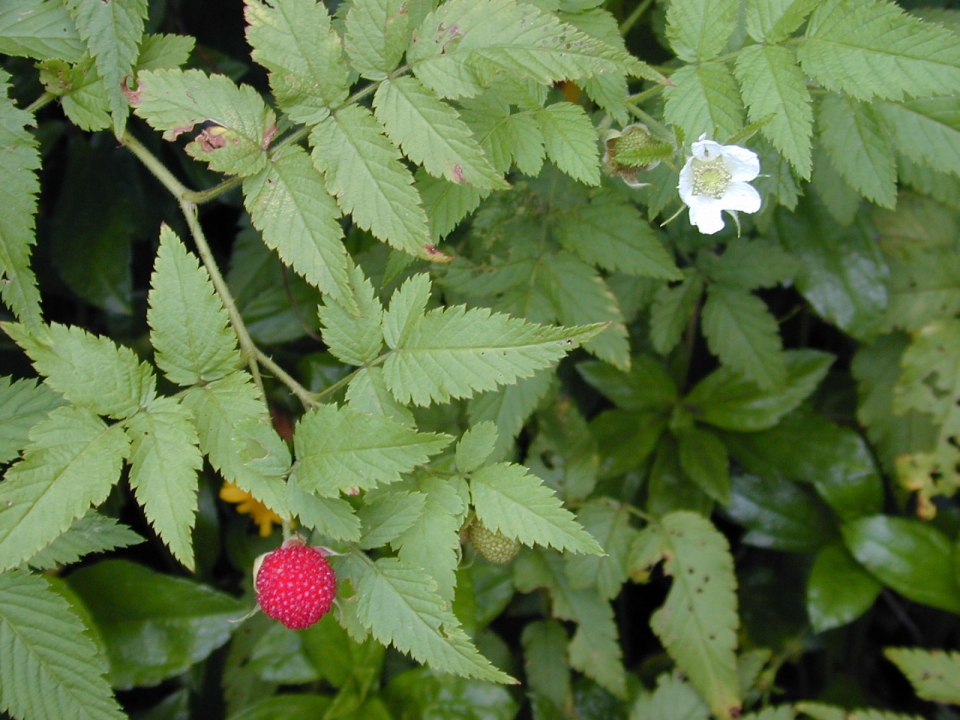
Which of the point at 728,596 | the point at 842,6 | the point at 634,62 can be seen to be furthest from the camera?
the point at 728,596

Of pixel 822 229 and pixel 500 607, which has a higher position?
pixel 822 229

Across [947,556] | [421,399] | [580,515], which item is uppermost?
[421,399]

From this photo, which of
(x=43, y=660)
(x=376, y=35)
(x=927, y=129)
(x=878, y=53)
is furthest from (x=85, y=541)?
(x=927, y=129)

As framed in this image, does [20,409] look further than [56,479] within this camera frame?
Yes

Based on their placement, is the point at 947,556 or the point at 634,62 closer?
the point at 634,62

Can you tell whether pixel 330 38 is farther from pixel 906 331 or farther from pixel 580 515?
pixel 906 331

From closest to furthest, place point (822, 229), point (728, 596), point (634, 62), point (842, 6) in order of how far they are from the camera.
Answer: point (634, 62), point (842, 6), point (728, 596), point (822, 229)

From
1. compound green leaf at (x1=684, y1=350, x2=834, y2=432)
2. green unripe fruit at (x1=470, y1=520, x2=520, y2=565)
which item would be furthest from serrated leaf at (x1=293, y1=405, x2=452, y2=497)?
compound green leaf at (x1=684, y1=350, x2=834, y2=432)

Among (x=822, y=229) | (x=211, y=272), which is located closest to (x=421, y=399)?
(x=211, y=272)

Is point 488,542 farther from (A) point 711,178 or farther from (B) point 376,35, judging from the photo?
(B) point 376,35
